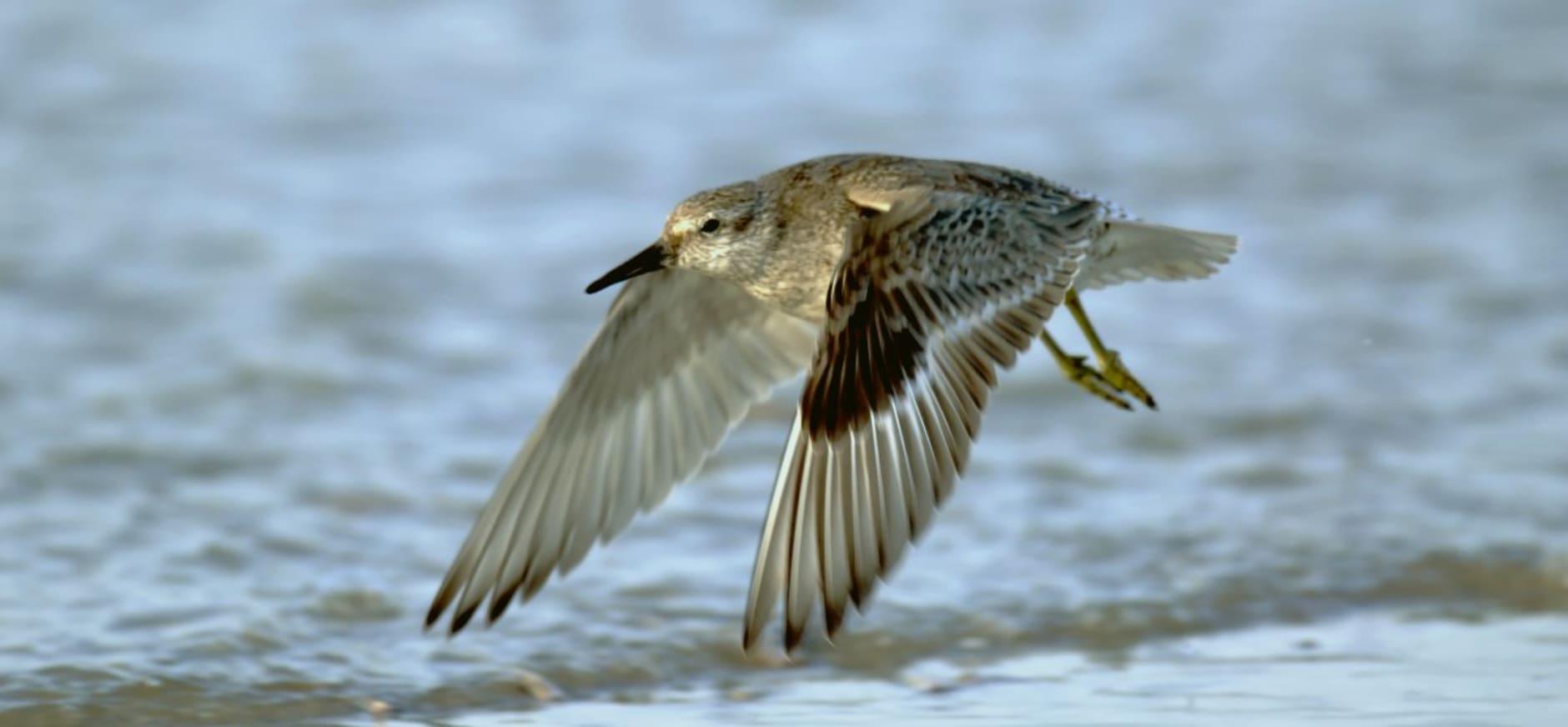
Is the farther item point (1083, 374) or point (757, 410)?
point (757, 410)

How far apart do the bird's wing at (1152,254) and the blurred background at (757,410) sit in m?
0.85

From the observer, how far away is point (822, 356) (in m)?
4.42

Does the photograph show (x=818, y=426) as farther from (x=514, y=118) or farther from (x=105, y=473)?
(x=514, y=118)

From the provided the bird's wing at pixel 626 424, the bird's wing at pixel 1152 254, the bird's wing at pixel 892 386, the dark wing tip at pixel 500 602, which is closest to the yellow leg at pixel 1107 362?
the bird's wing at pixel 1152 254

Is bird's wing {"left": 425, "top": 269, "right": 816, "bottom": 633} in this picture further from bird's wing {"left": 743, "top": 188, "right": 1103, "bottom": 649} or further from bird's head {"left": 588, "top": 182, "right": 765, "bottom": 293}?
→ bird's wing {"left": 743, "top": 188, "right": 1103, "bottom": 649}

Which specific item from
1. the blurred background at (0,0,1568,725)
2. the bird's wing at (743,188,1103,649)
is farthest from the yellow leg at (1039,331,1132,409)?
the bird's wing at (743,188,1103,649)

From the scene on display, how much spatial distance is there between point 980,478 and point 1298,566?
1049 millimetres

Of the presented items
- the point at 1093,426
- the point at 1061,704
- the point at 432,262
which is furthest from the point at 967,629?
the point at 432,262

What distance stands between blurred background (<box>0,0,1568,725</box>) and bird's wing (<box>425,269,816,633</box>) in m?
0.27

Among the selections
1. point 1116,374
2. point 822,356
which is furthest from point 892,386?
point 1116,374

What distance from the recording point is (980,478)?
6594 mm

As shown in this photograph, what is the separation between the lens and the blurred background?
525cm

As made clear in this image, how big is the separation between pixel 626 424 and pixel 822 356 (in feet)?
4.10

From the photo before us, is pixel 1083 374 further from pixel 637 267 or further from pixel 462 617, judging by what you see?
pixel 462 617
